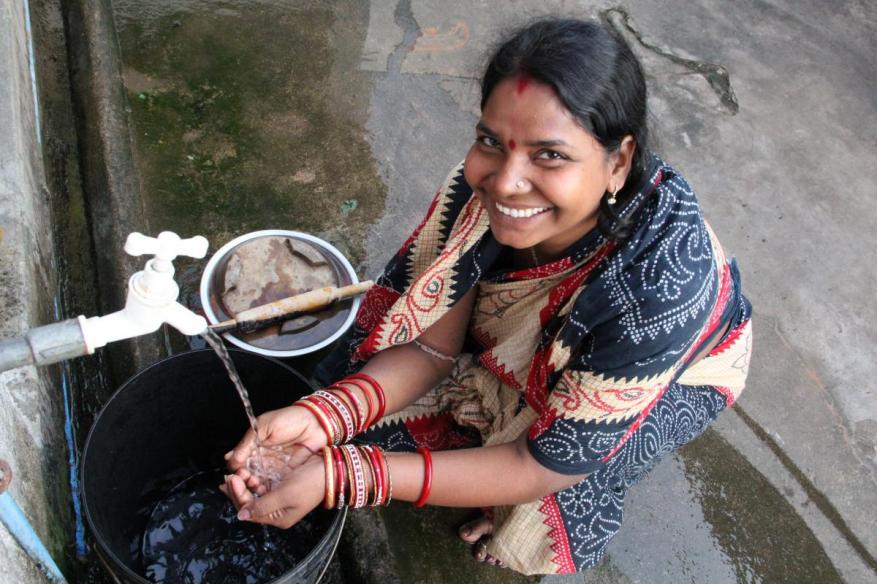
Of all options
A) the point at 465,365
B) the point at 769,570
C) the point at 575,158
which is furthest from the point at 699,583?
the point at 575,158

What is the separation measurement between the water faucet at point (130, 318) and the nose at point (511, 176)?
564 mm

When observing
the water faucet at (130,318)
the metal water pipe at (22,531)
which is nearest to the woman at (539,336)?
the metal water pipe at (22,531)

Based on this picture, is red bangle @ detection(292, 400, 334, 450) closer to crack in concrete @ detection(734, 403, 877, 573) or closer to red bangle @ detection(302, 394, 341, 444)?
red bangle @ detection(302, 394, 341, 444)

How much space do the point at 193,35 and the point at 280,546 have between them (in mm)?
2312

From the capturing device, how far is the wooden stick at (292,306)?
7.32 feet

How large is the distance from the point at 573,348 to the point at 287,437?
676mm

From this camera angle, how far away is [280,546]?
78.9 inches

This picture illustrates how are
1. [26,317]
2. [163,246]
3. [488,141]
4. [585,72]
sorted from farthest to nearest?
[26,317] < [488,141] < [585,72] < [163,246]

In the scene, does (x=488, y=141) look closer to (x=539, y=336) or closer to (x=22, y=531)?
(x=539, y=336)

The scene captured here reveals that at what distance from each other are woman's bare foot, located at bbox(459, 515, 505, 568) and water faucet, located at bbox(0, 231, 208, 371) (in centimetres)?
132

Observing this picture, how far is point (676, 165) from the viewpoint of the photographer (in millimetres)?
3260

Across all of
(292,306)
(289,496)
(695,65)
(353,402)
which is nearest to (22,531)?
(289,496)

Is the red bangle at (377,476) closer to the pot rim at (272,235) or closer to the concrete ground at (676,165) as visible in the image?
the concrete ground at (676,165)

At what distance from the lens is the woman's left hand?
1.53 m
